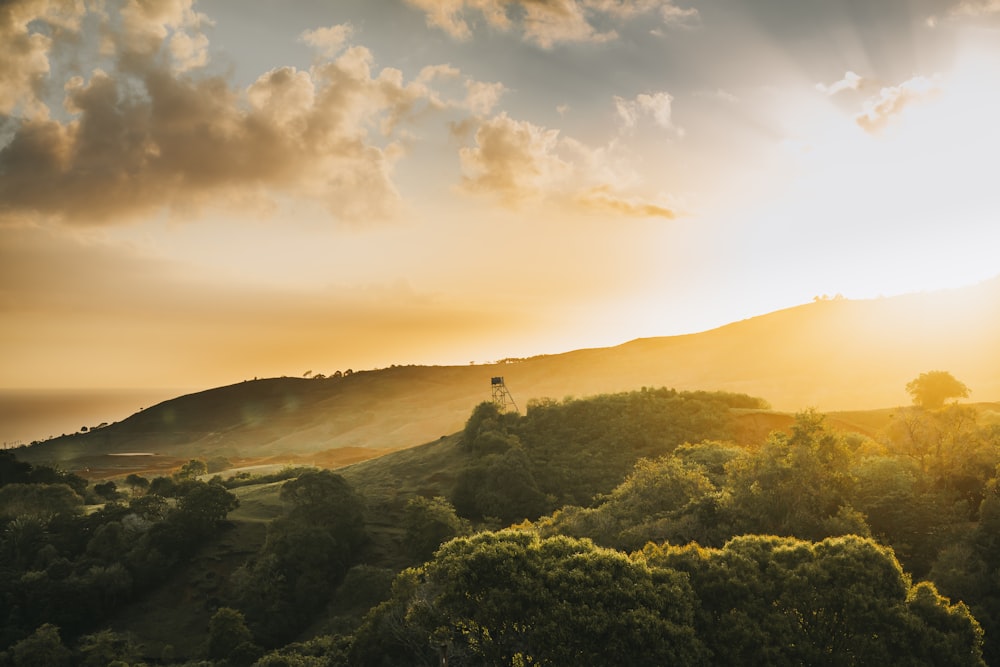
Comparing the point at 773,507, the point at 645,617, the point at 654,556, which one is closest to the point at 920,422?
the point at 773,507

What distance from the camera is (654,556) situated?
952 inches

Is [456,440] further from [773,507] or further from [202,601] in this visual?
[773,507]

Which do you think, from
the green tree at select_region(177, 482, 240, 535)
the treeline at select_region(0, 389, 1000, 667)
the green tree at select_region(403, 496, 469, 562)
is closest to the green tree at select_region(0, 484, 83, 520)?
the treeline at select_region(0, 389, 1000, 667)

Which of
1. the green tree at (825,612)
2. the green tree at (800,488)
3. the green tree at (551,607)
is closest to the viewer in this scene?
the green tree at (551,607)

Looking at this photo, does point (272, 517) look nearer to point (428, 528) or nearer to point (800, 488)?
point (428, 528)

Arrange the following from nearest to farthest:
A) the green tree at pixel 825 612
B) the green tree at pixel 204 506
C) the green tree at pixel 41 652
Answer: the green tree at pixel 825 612 < the green tree at pixel 41 652 < the green tree at pixel 204 506

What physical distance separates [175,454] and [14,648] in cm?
16344

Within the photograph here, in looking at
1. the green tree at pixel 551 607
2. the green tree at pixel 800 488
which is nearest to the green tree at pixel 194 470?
the green tree at pixel 551 607

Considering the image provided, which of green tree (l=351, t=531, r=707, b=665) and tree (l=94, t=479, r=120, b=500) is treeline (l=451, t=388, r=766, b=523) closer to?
green tree (l=351, t=531, r=707, b=665)

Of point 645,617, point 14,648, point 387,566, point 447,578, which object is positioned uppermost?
point 447,578

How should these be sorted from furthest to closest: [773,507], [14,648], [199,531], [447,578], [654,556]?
[199,531] → [14,648] → [773,507] → [654,556] → [447,578]

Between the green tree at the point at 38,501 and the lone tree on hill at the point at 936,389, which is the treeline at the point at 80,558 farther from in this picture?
the lone tree on hill at the point at 936,389

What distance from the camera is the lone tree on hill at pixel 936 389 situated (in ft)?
177

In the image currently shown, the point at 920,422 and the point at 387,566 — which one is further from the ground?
the point at 920,422
